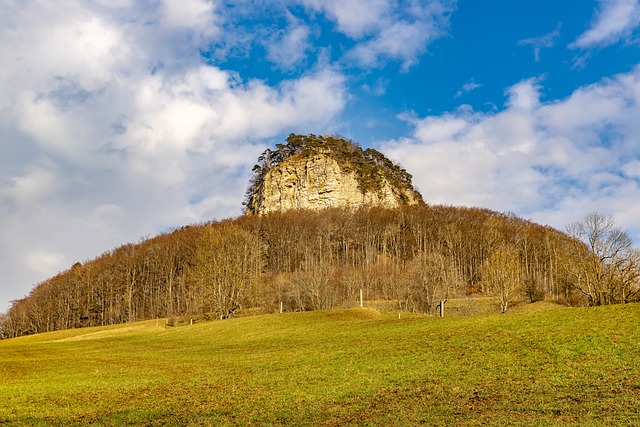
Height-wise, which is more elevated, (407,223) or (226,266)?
(407,223)

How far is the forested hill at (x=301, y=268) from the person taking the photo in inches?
3492

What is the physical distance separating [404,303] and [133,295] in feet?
287

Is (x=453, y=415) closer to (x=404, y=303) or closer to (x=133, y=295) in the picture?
(x=404, y=303)

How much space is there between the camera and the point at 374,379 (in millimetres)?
25203

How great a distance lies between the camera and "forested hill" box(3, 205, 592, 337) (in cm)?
8869

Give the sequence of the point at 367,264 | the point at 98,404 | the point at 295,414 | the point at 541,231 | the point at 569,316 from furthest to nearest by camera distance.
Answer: the point at 541,231
the point at 367,264
the point at 569,316
the point at 98,404
the point at 295,414

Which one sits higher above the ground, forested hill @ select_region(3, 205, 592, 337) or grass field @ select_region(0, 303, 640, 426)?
forested hill @ select_region(3, 205, 592, 337)

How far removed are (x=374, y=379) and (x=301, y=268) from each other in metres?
111

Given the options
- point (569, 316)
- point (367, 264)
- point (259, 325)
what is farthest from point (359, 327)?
point (367, 264)

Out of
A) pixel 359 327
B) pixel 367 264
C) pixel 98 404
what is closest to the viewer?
pixel 98 404

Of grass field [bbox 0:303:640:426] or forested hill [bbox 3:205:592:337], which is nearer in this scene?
grass field [bbox 0:303:640:426]

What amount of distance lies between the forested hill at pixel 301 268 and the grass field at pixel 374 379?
45.4 meters

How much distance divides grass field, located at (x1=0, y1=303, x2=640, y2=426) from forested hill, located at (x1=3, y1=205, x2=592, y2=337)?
4543cm

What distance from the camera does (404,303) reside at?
93.6 m
